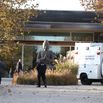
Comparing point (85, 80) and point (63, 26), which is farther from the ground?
point (63, 26)

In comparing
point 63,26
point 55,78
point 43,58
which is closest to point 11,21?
point 43,58

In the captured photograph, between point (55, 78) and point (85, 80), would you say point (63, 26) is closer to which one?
point (85, 80)

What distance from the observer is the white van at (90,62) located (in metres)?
32.6

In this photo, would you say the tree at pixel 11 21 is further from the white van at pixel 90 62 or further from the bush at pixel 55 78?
the white van at pixel 90 62

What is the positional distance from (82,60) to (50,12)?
19.3 meters

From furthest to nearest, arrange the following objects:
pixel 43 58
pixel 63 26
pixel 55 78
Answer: pixel 63 26, pixel 55 78, pixel 43 58

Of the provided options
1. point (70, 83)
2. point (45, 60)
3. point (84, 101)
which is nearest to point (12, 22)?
point (45, 60)

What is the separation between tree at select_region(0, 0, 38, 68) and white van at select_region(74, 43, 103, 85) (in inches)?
292

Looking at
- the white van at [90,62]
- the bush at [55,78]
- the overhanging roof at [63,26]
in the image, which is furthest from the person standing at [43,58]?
the overhanging roof at [63,26]

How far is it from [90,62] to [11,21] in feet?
30.7

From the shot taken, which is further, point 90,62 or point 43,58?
point 90,62

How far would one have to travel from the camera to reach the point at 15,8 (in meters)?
25.5

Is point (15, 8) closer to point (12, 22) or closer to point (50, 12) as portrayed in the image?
point (12, 22)

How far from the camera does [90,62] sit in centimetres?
3306
